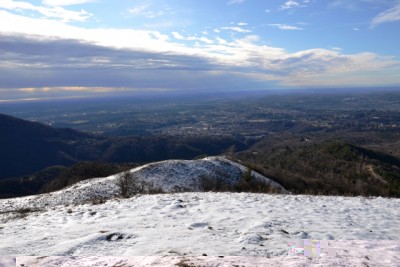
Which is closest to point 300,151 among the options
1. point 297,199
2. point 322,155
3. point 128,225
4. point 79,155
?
point 322,155

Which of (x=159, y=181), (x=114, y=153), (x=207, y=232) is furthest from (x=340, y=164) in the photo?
(x=114, y=153)

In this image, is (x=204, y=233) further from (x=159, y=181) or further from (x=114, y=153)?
(x=114, y=153)

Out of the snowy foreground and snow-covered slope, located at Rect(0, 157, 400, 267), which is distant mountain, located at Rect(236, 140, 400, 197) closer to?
snow-covered slope, located at Rect(0, 157, 400, 267)

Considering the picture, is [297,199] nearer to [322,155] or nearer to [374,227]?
[374,227]

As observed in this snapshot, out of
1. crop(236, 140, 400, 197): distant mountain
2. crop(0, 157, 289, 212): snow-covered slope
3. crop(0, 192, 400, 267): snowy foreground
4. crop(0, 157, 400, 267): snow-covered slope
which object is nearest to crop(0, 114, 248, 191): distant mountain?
crop(236, 140, 400, 197): distant mountain

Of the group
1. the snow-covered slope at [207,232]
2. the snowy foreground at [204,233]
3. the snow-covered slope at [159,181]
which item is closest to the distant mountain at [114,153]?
the snow-covered slope at [159,181]
